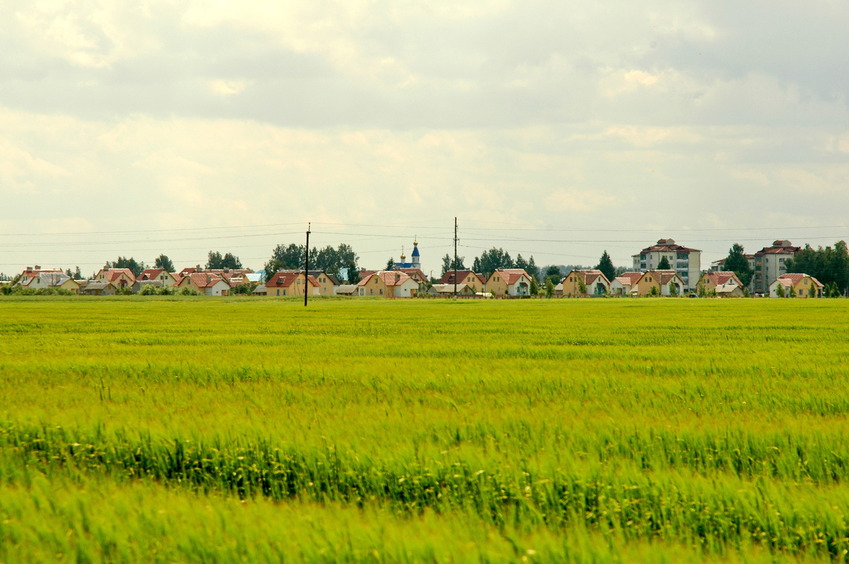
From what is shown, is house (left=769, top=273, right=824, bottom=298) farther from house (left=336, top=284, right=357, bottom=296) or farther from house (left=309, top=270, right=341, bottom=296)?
house (left=309, top=270, right=341, bottom=296)

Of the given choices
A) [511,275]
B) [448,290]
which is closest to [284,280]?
[448,290]

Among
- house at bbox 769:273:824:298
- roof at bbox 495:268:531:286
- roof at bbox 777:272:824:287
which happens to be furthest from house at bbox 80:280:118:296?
roof at bbox 777:272:824:287

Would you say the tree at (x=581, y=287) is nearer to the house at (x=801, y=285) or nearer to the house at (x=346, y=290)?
the house at (x=801, y=285)

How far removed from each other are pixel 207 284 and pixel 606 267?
93914 millimetres

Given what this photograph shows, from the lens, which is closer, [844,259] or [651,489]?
[651,489]

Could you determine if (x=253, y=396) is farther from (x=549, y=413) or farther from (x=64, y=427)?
(x=549, y=413)

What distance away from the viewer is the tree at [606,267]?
192188 mm

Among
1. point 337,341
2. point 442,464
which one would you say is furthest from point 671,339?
point 442,464

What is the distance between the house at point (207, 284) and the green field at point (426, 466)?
171 meters

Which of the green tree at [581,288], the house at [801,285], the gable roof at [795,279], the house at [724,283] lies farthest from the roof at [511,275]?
the gable roof at [795,279]

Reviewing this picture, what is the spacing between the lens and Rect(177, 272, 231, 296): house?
180750 mm

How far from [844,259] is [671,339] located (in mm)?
163070

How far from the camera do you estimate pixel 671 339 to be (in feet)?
81.6

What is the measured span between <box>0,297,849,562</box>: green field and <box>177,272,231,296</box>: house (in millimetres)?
171462
